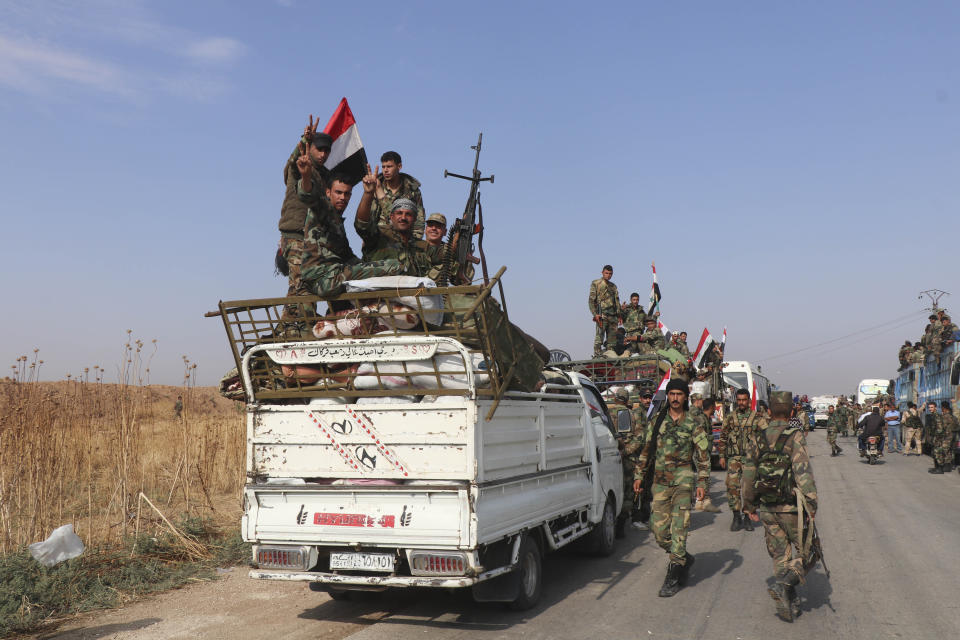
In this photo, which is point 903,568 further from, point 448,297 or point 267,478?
point 267,478

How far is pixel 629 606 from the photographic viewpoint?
6.18 meters

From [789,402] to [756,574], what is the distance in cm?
218

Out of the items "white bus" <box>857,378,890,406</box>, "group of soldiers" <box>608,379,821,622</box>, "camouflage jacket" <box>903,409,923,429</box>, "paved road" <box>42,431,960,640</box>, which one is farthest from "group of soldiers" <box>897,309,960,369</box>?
"white bus" <box>857,378,890,406</box>

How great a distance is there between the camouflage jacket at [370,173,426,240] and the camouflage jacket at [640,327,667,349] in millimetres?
10216

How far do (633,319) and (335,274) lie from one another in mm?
13207

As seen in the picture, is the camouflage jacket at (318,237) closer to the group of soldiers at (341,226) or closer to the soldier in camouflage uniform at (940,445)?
the group of soldiers at (341,226)

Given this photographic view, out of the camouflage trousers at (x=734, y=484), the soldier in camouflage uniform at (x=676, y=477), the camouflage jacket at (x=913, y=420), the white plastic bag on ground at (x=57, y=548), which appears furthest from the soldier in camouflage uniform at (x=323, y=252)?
the camouflage jacket at (x=913, y=420)

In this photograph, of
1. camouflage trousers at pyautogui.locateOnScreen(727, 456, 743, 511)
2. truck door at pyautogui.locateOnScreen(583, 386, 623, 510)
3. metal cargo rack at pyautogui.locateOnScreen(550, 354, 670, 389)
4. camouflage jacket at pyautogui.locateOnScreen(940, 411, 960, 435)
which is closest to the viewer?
truck door at pyautogui.locateOnScreen(583, 386, 623, 510)

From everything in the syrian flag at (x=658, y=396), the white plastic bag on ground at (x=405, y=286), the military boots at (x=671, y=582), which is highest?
the white plastic bag on ground at (x=405, y=286)

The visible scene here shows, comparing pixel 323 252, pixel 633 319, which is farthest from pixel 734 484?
pixel 633 319

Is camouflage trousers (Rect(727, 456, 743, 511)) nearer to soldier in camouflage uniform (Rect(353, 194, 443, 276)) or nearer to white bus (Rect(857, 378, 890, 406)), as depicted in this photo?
soldier in camouflage uniform (Rect(353, 194, 443, 276))

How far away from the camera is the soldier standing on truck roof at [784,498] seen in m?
5.80

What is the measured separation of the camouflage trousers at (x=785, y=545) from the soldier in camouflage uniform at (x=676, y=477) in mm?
871

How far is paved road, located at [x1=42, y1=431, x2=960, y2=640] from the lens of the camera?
5.50 metres
